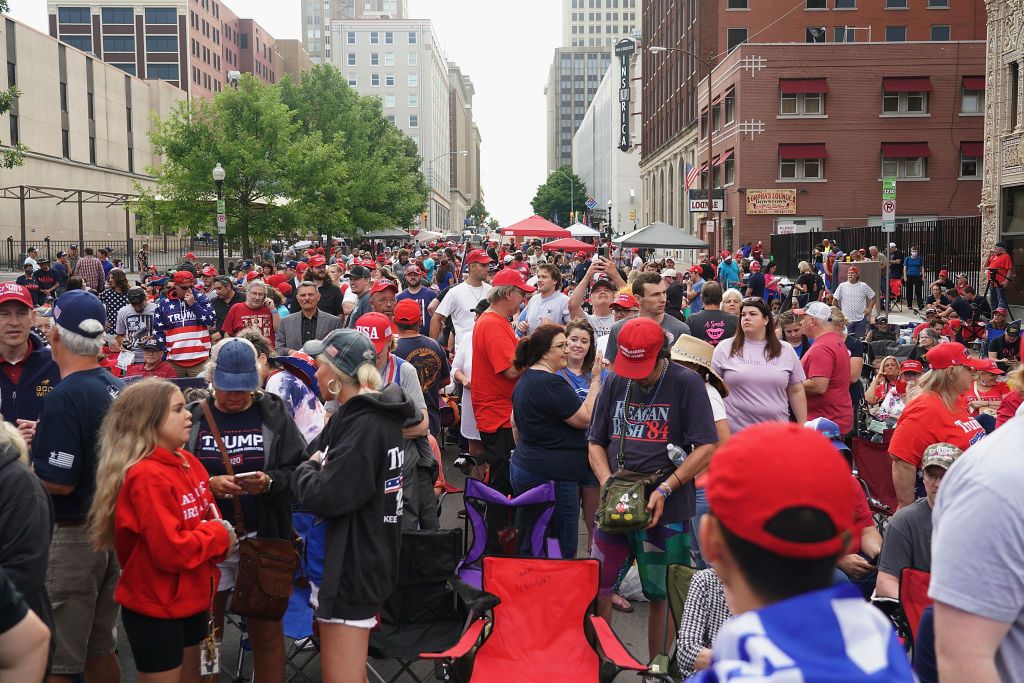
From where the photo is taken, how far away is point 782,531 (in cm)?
170

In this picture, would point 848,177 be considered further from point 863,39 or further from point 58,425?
point 58,425

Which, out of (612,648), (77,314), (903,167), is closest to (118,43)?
(903,167)

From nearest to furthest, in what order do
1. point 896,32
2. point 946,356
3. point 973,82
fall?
1. point 946,356
2. point 973,82
3. point 896,32

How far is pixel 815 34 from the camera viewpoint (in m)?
55.5

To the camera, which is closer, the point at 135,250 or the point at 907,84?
the point at 907,84

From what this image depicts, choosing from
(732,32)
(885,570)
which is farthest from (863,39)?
(885,570)

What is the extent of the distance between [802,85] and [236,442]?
4834 cm

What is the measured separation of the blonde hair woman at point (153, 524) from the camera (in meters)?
3.87

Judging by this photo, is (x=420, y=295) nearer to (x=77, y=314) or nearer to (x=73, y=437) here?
(x=77, y=314)

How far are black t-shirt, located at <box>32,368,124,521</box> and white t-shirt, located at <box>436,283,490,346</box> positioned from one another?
20.4 ft

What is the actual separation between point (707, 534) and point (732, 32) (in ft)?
207

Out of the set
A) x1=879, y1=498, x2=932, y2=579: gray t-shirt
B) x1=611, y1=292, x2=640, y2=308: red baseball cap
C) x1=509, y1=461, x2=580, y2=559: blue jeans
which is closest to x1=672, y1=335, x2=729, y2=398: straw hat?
x1=509, y1=461, x2=580, y2=559: blue jeans

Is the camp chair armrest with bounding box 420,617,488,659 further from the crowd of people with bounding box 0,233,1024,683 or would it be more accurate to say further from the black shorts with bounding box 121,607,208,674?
the black shorts with bounding box 121,607,208,674

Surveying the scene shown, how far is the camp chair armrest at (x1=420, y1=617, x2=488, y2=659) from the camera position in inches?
184
